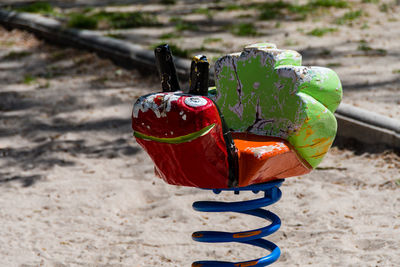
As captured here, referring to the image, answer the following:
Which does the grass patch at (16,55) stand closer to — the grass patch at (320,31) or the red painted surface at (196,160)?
the grass patch at (320,31)

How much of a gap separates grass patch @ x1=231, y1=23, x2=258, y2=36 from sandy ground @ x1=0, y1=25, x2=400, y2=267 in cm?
310

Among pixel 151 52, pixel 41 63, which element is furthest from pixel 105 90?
pixel 41 63

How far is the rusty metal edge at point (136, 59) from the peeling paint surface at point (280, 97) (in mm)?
2636

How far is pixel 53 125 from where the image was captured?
669cm

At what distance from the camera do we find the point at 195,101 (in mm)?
2559

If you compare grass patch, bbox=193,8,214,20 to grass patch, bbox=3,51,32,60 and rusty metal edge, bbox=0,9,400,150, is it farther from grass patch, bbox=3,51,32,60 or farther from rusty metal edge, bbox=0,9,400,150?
grass patch, bbox=3,51,32,60

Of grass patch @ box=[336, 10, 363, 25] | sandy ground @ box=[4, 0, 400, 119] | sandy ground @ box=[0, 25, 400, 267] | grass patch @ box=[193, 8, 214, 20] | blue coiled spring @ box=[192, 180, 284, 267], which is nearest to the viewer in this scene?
blue coiled spring @ box=[192, 180, 284, 267]

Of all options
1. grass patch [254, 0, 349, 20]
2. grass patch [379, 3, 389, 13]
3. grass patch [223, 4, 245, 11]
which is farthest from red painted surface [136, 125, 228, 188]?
grass patch [223, 4, 245, 11]

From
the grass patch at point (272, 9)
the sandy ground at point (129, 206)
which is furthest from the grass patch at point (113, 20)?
the sandy ground at point (129, 206)

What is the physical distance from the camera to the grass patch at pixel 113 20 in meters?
10.1

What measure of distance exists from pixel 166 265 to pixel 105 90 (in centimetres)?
403

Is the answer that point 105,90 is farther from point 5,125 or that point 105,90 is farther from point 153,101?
point 153,101

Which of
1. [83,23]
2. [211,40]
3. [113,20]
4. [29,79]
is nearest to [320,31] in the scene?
[211,40]

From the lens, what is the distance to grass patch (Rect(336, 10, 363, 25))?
32.6ft
